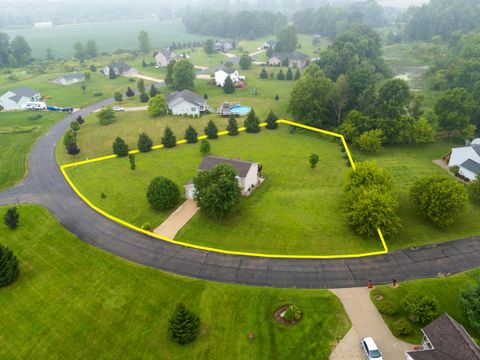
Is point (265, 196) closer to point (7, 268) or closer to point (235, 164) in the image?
point (235, 164)

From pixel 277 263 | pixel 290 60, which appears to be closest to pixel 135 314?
pixel 277 263

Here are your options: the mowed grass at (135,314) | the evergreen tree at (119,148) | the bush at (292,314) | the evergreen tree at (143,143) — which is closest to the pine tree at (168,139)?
the evergreen tree at (143,143)

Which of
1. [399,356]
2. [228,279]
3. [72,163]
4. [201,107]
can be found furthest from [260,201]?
[201,107]

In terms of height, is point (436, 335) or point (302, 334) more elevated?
point (436, 335)

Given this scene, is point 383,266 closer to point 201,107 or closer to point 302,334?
point 302,334

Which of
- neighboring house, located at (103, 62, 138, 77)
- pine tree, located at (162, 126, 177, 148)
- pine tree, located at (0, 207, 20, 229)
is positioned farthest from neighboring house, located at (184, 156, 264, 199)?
neighboring house, located at (103, 62, 138, 77)
